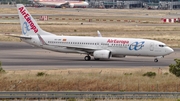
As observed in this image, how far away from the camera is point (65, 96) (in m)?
40.2

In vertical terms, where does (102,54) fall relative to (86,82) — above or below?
below

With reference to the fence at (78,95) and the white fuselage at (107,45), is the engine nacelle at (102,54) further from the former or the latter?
the fence at (78,95)

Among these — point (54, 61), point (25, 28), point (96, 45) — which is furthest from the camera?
point (25, 28)

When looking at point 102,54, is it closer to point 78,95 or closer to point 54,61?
point 54,61

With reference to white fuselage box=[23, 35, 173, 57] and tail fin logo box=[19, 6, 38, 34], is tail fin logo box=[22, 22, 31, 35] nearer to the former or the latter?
tail fin logo box=[19, 6, 38, 34]

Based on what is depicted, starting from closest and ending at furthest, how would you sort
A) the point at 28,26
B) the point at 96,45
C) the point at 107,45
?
the point at 107,45
the point at 96,45
the point at 28,26

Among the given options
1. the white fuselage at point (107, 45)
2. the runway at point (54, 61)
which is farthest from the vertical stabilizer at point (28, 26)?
the runway at point (54, 61)

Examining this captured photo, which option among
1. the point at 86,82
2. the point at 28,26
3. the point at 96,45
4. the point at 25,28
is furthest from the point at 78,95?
the point at 25,28

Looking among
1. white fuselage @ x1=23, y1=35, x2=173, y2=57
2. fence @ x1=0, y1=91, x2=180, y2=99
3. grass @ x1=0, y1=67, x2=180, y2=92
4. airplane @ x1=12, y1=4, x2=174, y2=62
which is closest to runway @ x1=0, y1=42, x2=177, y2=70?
airplane @ x1=12, y1=4, x2=174, y2=62

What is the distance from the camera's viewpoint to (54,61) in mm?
70500

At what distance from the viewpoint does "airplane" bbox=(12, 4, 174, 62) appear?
233 ft

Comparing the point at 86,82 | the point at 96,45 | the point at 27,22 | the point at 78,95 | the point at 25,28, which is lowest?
the point at 96,45

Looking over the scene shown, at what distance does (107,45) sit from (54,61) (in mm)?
7400

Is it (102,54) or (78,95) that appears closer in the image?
(78,95)
